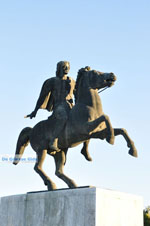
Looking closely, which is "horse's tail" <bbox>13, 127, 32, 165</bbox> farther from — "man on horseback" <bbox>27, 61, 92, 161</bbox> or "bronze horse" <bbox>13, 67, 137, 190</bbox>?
"man on horseback" <bbox>27, 61, 92, 161</bbox>

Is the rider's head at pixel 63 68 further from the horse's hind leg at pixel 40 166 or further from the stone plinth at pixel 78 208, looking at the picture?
the stone plinth at pixel 78 208

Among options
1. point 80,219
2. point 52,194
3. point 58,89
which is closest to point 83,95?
point 58,89

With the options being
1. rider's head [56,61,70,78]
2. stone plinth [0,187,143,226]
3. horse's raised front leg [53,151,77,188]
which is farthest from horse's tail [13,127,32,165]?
rider's head [56,61,70,78]

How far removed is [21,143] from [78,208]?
2.89m

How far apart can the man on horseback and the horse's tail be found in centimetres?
41

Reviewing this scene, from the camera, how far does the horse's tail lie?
9.00m

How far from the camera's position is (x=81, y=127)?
7723mm

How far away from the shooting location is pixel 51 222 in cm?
711

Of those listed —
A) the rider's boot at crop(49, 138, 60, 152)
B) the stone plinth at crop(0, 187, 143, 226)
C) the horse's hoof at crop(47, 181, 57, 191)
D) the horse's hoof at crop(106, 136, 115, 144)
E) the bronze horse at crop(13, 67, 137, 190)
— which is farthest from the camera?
the rider's boot at crop(49, 138, 60, 152)

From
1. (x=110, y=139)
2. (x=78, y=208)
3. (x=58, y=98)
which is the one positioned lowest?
(x=78, y=208)

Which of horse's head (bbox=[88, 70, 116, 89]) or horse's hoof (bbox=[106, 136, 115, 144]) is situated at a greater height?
horse's head (bbox=[88, 70, 116, 89])

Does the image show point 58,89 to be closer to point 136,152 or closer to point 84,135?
point 84,135

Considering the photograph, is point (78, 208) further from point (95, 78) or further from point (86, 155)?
point (95, 78)

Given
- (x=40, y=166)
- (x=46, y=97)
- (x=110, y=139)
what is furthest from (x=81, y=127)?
(x=46, y=97)
